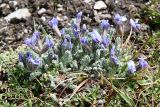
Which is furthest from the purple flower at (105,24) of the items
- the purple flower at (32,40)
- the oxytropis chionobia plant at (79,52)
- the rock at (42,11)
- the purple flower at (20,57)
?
the rock at (42,11)

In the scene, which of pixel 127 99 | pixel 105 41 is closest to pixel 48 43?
pixel 105 41

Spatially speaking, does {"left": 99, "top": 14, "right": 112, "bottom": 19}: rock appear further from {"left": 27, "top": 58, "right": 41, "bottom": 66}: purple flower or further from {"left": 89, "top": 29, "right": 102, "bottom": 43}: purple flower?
{"left": 27, "top": 58, "right": 41, "bottom": 66}: purple flower

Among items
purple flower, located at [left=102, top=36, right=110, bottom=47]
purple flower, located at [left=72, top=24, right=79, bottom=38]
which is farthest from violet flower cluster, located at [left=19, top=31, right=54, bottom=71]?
purple flower, located at [left=102, top=36, right=110, bottom=47]

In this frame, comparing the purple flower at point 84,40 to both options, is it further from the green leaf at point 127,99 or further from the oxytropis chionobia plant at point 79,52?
the green leaf at point 127,99

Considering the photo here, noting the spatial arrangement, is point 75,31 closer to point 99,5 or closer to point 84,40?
point 84,40

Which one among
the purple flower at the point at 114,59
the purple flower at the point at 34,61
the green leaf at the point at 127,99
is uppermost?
the purple flower at the point at 34,61

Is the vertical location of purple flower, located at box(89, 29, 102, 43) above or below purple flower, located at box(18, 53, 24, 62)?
above
